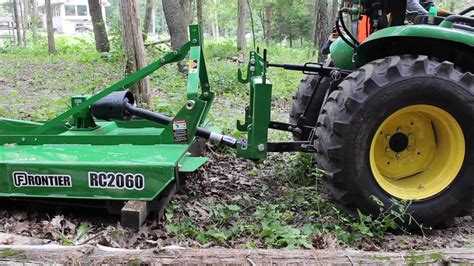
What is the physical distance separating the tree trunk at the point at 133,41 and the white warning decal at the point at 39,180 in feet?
9.54

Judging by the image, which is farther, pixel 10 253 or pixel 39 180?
pixel 39 180

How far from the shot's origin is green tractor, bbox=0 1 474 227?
3111 millimetres

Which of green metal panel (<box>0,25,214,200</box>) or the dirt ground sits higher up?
green metal panel (<box>0,25,214,200</box>)

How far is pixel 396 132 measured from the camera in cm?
343

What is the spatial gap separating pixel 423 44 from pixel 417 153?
2.77 ft

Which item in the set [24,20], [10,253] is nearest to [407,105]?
[10,253]

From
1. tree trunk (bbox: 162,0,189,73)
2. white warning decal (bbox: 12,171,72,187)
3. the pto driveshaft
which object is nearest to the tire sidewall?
the pto driveshaft

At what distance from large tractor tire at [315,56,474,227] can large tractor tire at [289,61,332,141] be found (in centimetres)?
114

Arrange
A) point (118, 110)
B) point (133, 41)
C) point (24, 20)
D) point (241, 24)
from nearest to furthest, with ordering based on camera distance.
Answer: point (118, 110) → point (133, 41) → point (241, 24) → point (24, 20)

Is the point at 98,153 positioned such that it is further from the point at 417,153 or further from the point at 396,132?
the point at 417,153

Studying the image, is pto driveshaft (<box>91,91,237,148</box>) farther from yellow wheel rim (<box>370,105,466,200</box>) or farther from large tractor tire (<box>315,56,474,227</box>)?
yellow wheel rim (<box>370,105,466,200</box>)

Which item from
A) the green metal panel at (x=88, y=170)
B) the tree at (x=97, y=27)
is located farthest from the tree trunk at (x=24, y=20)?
the green metal panel at (x=88, y=170)

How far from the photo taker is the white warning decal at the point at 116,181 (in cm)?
319

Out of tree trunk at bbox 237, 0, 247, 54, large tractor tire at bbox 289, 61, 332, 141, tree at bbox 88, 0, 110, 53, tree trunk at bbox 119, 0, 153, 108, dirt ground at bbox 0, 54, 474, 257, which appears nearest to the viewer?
dirt ground at bbox 0, 54, 474, 257
